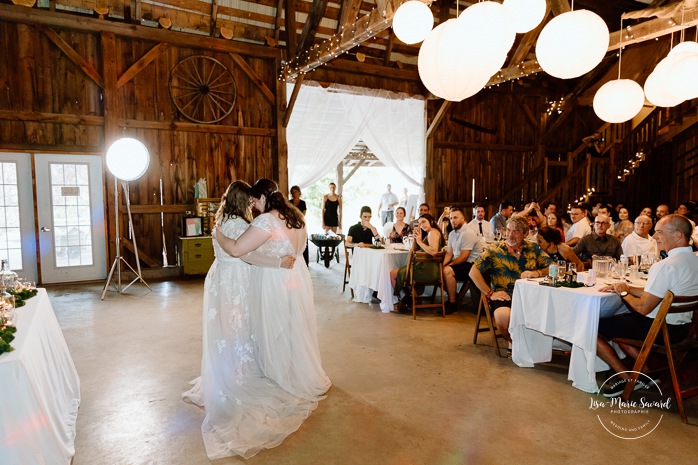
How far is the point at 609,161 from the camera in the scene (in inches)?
436

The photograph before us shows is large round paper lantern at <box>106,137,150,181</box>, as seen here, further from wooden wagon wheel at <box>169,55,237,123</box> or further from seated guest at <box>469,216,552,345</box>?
seated guest at <box>469,216,552,345</box>

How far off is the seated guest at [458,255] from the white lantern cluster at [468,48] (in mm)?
2704

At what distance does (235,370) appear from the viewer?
10.7ft

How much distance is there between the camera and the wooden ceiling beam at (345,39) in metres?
5.21

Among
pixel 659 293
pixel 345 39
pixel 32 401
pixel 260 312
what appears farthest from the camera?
pixel 345 39

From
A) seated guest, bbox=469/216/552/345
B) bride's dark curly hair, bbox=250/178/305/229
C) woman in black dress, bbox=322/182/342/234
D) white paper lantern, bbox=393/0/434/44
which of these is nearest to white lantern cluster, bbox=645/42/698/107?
seated guest, bbox=469/216/552/345

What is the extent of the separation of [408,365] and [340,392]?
79 centimetres

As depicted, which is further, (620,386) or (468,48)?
(620,386)

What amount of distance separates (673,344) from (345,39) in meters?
5.27

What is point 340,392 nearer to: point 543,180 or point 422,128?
point 422,128

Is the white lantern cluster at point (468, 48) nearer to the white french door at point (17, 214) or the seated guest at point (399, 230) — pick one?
the seated guest at point (399, 230)

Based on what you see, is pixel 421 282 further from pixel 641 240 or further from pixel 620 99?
pixel 620 99

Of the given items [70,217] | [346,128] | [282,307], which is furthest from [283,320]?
[346,128]

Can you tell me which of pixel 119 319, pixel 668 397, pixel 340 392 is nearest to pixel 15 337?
pixel 340 392
